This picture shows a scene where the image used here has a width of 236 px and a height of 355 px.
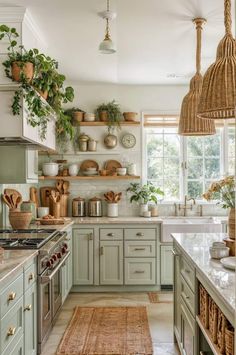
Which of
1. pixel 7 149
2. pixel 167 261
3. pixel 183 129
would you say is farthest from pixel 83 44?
pixel 167 261

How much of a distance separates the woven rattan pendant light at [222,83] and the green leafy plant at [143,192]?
10.9ft

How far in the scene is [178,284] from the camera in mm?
3244

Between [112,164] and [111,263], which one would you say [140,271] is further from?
[112,164]

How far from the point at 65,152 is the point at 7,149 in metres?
1.77

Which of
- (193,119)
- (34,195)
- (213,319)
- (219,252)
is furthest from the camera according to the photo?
(34,195)

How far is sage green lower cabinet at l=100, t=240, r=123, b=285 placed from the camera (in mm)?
5094

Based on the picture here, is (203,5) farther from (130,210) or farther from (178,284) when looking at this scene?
(130,210)

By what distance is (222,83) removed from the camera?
2166 mm

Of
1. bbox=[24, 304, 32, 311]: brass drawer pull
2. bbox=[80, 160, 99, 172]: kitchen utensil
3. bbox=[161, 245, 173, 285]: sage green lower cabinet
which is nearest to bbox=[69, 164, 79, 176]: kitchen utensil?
bbox=[80, 160, 99, 172]: kitchen utensil

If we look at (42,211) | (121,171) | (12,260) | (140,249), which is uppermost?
(121,171)

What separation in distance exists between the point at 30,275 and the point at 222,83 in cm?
180

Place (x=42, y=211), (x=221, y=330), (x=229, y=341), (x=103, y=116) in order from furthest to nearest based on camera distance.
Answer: (x=103, y=116)
(x=42, y=211)
(x=221, y=330)
(x=229, y=341)

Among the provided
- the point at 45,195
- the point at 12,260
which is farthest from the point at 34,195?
the point at 12,260

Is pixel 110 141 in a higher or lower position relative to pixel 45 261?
higher
